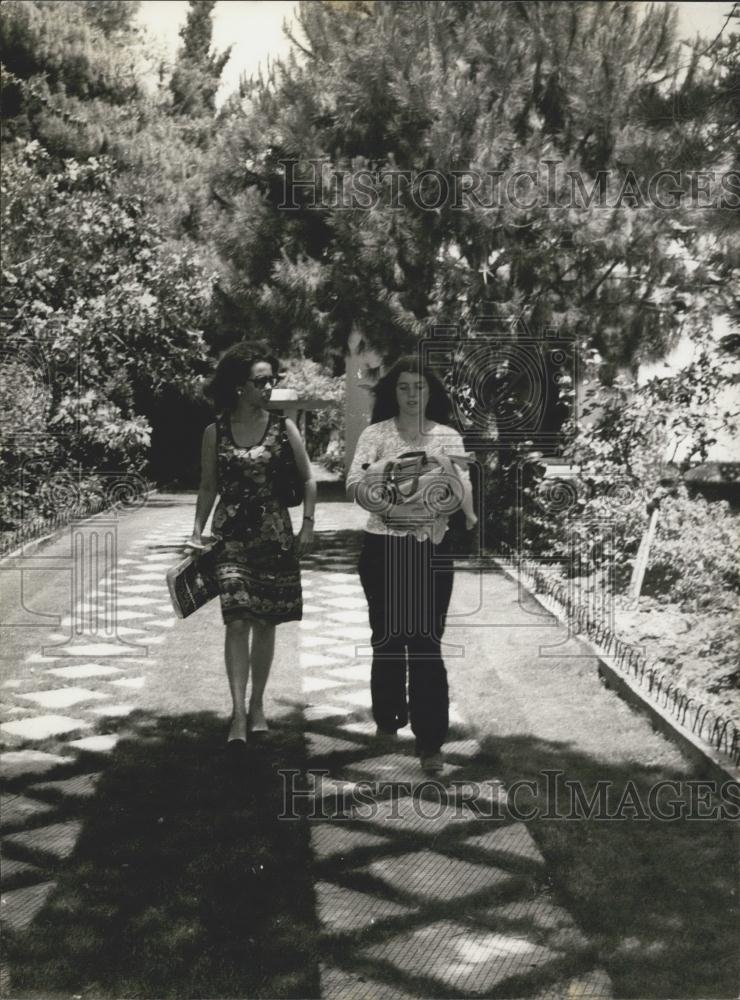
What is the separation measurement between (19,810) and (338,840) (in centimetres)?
137

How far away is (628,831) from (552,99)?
30.6 feet

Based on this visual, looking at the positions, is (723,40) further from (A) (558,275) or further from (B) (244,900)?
(A) (558,275)

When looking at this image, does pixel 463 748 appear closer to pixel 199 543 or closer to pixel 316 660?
pixel 199 543

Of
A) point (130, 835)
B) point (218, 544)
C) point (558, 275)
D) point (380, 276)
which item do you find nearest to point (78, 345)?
point (380, 276)

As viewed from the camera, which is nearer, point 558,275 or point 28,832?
point 28,832

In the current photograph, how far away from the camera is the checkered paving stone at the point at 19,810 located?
458 cm

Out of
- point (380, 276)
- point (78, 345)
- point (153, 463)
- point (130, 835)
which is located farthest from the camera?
point (153, 463)

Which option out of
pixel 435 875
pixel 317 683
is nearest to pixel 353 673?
pixel 317 683

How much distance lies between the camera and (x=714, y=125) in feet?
16.3

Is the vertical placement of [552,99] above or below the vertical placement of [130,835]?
above

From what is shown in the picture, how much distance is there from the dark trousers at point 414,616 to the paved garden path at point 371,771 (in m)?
0.28

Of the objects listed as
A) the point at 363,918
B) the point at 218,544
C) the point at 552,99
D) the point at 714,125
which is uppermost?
the point at 552,99

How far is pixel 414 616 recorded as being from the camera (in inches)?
196

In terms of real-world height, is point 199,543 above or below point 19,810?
above
